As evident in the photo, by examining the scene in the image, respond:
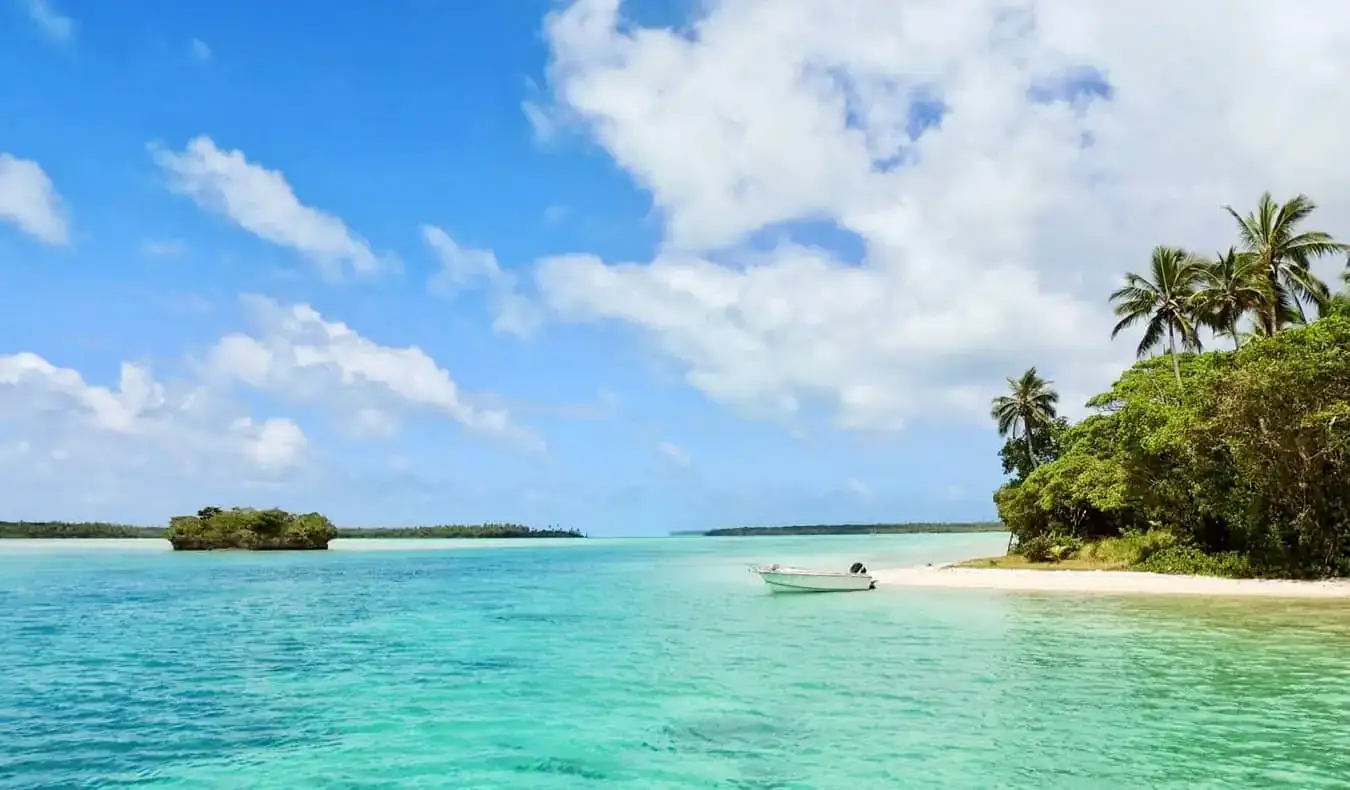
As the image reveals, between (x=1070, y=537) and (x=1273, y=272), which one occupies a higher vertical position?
(x=1273, y=272)

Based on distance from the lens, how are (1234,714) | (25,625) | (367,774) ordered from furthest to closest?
(25,625) < (1234,714) < (367,774)

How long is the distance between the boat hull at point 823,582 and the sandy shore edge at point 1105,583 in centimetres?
354

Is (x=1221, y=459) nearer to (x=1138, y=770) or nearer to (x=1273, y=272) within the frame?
(x=1273, y=272)

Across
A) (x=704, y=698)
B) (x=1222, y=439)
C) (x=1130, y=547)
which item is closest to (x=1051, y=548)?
(x=1130, y=547)

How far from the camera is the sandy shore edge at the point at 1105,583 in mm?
30125

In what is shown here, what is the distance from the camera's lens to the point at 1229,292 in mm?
40562

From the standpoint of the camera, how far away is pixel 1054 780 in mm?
10523

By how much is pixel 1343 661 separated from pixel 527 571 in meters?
58.3

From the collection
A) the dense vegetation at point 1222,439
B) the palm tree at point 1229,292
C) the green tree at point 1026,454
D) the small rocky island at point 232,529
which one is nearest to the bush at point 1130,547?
the dense vegetation at point 1222,439

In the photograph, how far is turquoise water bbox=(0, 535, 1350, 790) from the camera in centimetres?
1149

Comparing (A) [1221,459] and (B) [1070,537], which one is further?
(B) [1070,537]

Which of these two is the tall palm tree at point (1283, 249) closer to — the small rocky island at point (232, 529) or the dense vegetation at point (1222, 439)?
the dense vegetation at point (1222, 439)

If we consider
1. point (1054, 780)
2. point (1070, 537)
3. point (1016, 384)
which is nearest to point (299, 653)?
point (1054, 780)

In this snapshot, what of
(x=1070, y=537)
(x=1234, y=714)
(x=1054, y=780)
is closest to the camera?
(x=1054, y=780)
